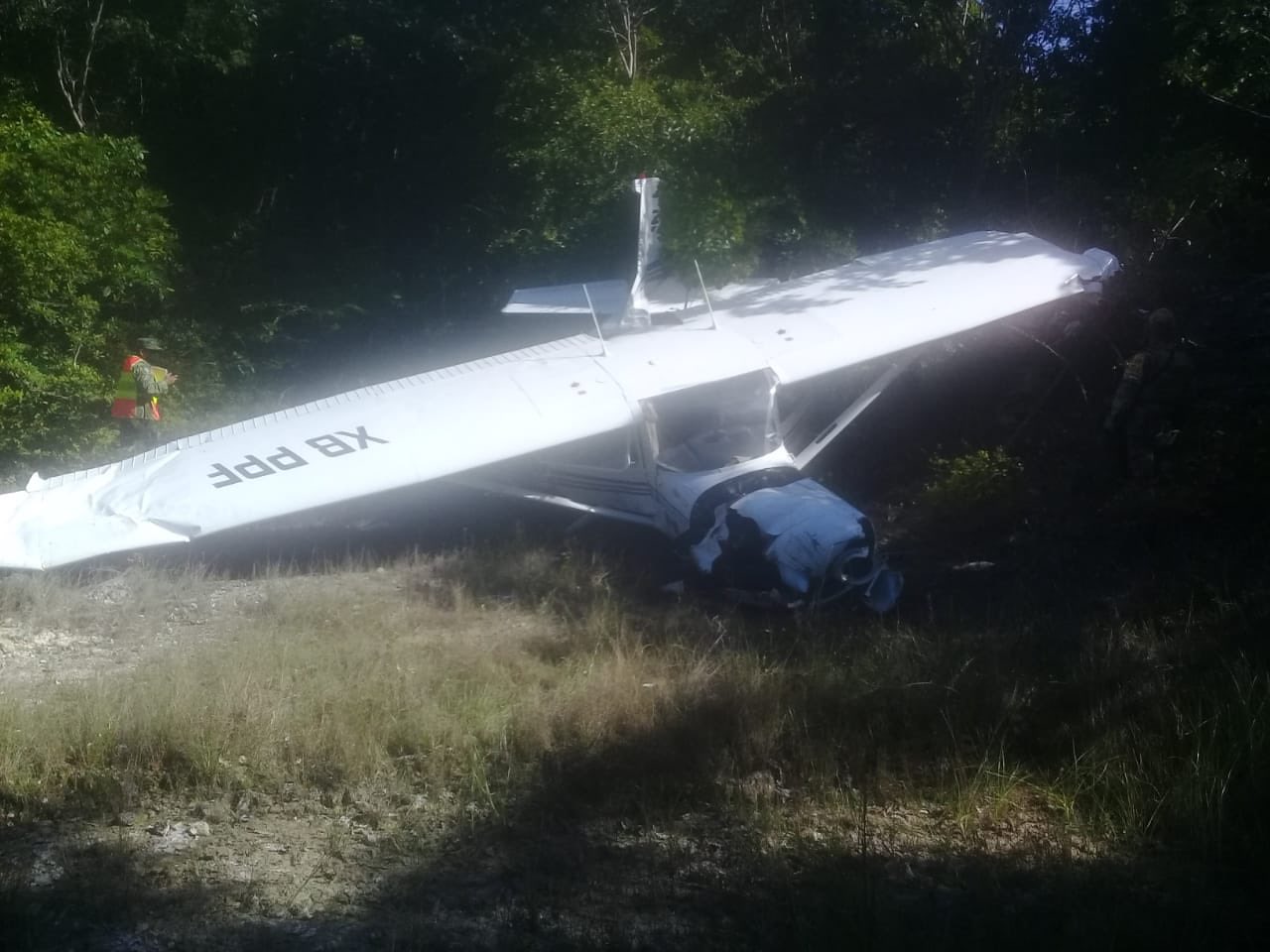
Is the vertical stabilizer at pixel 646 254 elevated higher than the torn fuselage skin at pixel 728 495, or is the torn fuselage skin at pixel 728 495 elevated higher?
the vertical stabilizer at pixel 646 254

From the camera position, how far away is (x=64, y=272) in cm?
1196

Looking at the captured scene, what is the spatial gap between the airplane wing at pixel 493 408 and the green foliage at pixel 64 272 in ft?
13.1

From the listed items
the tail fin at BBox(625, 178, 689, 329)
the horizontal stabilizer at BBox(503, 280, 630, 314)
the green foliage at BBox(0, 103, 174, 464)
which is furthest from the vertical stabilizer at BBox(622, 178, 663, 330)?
the green foliage at BBox(0, 103, 174, 464)

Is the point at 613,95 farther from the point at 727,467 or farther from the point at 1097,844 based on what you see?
the point at 1097,844

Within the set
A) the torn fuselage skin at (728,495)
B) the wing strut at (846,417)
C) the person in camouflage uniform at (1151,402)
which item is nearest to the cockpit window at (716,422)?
the torn fuselage skin at (728,495)

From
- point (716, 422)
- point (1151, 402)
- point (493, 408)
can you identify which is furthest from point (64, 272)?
point (1151, 402)

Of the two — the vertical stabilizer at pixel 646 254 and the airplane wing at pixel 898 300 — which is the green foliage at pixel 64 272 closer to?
the vertical stabilizer at pixel 646 254

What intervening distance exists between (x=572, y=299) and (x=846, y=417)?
3.06m

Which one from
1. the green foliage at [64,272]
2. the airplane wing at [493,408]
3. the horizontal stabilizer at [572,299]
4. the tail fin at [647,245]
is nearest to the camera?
the airplane wing at [493,408]

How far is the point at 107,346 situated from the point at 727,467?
838cm

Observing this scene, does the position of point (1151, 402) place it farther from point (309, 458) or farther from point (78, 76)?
point (78, 76)

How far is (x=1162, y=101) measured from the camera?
41.2 ft

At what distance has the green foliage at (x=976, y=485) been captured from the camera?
887cm

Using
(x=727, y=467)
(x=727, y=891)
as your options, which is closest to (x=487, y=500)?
(x=727, y=467)
